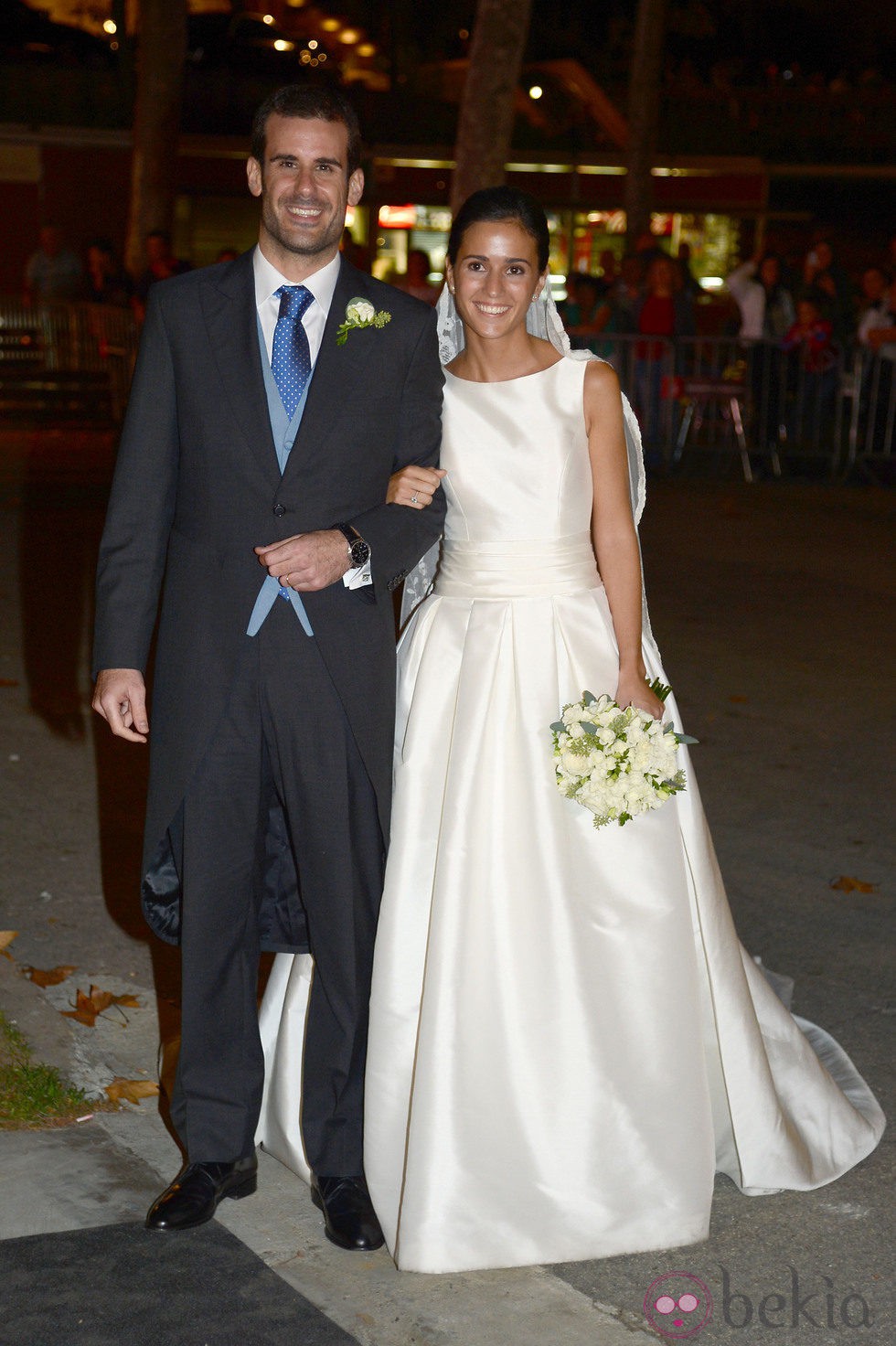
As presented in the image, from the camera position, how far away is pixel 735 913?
5.48m

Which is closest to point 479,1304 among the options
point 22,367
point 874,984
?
point 874,984

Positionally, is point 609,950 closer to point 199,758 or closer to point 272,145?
point 199,758

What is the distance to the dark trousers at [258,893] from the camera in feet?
11.2

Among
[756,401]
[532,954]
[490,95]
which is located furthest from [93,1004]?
[756,401]

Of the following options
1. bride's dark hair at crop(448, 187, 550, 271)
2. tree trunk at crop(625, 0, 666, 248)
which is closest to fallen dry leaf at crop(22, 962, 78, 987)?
bride's dark hair at crop(448, 187, 550, 271)

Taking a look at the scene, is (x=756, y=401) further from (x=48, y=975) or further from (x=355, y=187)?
(x=355, y=187)

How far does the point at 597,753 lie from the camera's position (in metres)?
3.33

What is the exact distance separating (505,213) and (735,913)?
2831 millimetres

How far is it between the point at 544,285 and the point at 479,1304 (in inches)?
91.1

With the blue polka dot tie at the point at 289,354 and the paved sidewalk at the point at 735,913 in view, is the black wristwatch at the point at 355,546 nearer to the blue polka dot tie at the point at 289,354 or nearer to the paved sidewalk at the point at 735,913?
the blue polka dot tie at the point at 289,354

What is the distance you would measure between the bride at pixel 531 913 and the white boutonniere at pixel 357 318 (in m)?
0.31

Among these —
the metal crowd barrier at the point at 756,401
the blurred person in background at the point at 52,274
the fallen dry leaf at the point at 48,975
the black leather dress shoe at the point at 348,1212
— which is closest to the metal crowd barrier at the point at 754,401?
the metal crowd barrier at the point at 756,401

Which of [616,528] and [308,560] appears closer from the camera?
[308,560]

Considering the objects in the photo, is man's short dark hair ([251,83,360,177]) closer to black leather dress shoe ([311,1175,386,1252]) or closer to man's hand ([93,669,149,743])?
man's hand ([93,669,149,743])
